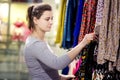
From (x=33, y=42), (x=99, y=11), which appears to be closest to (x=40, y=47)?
(x=33, y=42)

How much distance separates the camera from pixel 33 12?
2.31m

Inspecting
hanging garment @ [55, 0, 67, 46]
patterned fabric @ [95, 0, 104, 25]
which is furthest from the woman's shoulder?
hanging garment @ [55, 0, 67, 46]

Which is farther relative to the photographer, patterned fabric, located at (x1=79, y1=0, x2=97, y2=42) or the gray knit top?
patterned fabric, located at (x1=79, y1=0, x2=97, y2=42)

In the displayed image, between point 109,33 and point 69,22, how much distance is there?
881 mm

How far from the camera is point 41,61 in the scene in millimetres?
2201

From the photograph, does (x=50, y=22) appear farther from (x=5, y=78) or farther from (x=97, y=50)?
(x=5, y=78)

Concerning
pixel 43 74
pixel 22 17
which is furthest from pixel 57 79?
pixel 22 17

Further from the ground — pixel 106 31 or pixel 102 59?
pixel 106 31

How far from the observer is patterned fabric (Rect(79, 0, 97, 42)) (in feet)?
7.30

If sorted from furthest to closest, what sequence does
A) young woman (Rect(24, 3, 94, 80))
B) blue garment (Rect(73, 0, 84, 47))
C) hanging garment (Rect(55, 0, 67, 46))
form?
hanging garment (Rect(55, 0, 67, 46)), blue garment (Rect(73, 0, 84, 47)), young woman (Rect(24, 3, 94, 80))

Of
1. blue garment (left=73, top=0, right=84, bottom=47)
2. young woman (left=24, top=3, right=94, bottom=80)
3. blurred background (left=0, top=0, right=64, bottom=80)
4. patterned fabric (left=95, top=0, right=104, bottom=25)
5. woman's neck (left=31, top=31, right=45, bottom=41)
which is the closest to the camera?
patterned fabric (left=95, top=0, right=104, bottom=25)

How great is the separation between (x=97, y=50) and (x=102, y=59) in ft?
0.55

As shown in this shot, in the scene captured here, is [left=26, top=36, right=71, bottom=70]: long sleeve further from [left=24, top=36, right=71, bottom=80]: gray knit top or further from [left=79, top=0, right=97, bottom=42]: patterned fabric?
[left=79, top=0, right=97, bottom=42]: patterned fabric

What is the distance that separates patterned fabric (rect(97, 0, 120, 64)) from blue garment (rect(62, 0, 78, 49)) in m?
0.80
